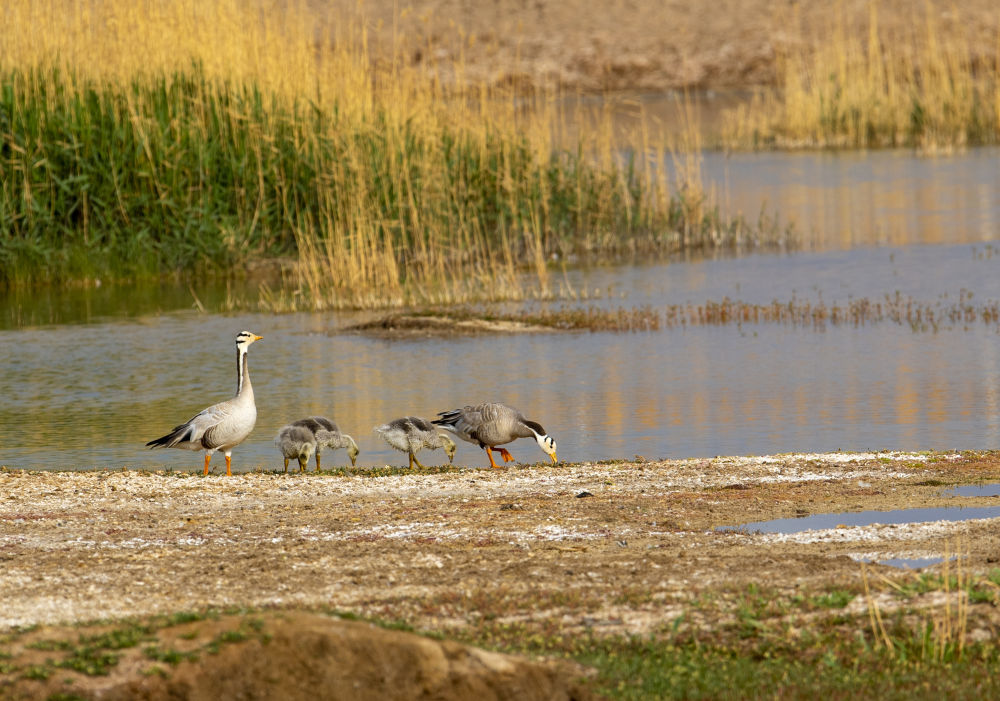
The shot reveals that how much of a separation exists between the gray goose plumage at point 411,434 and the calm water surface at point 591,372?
A: 0.70 m

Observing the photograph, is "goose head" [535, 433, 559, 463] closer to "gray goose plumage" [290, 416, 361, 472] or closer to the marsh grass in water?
"gray goose plumage" [290, 416, 361, 472]

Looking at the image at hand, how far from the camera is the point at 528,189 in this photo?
2433 centimetres

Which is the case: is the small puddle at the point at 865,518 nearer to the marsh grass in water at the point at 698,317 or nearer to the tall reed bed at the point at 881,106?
the marsh grass in water at the point at 698,317

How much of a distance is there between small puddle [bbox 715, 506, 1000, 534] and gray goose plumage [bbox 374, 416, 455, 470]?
138 inches

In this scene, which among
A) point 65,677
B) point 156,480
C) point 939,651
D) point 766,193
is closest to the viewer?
point 65,677

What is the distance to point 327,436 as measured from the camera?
12438 millimetres

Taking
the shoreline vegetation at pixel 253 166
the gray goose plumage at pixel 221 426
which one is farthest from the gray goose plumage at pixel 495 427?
the shoreline vegetation at pixel 253 166

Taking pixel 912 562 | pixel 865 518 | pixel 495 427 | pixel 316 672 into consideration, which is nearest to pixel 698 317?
pixel 495 427

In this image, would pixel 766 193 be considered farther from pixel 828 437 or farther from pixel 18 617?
pixel 18 617

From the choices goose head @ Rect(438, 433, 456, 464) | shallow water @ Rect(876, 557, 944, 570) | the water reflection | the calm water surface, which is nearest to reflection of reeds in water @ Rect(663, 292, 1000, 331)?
the calm water surface

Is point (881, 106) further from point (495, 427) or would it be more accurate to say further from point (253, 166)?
point (495, 427)

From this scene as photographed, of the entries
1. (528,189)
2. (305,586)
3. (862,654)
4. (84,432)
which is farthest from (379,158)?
(862,654)

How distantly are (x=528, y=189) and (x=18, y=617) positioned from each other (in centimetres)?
1718

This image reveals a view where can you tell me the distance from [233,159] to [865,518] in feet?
51.2
